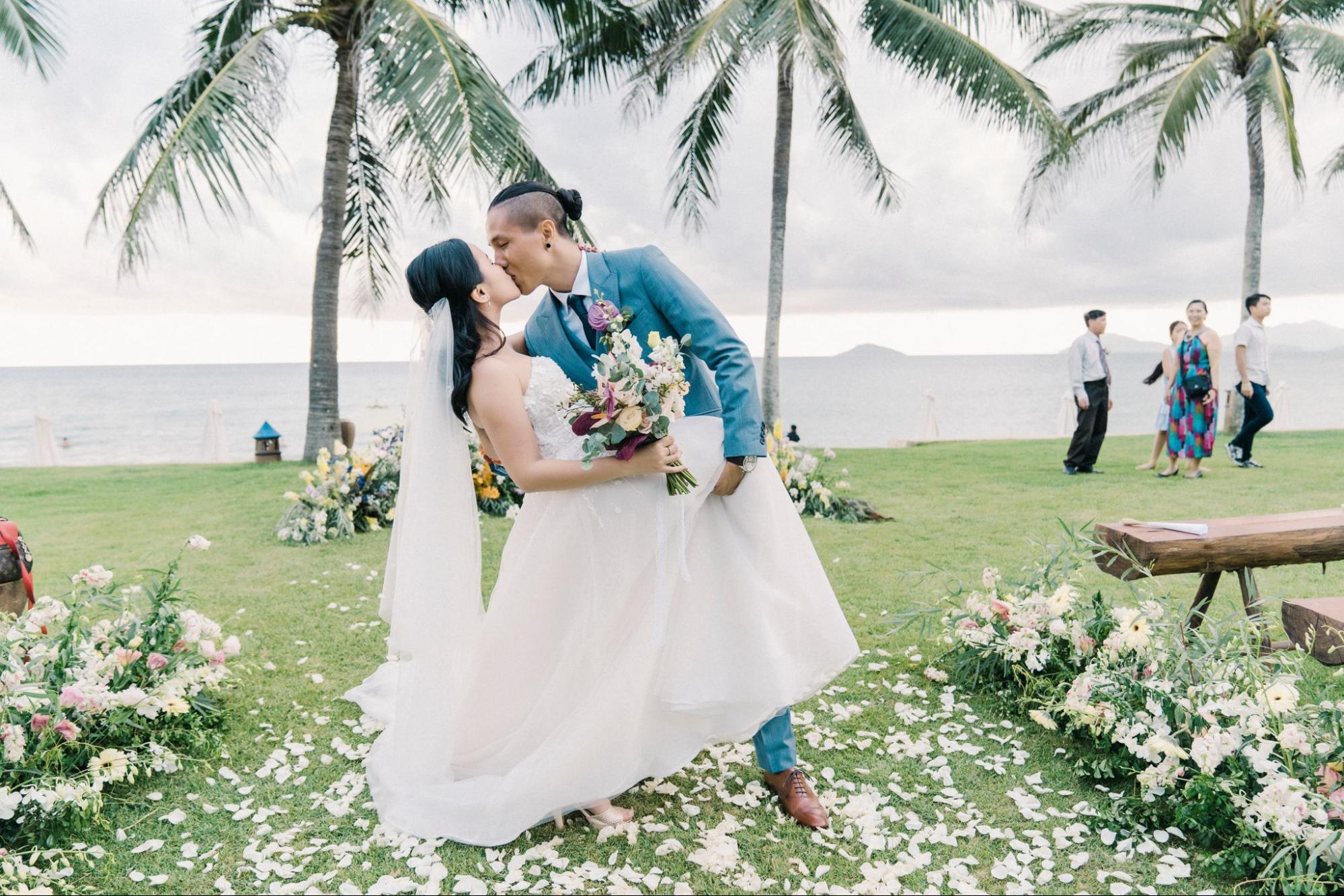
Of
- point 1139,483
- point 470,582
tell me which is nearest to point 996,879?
point 470,582

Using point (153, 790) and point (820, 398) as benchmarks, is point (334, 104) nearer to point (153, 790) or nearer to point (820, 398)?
point (153, 790)

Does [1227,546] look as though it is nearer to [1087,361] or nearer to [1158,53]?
[1087,361]

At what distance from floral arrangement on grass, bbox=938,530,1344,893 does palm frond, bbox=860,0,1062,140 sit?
9438mm

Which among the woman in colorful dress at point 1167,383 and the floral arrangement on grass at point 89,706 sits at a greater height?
the woman in colorful dress at point 1167,383

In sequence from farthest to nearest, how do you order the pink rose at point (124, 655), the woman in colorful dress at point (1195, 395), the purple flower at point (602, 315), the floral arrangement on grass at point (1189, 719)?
the woman in colorful dress at point (1195, 395), the pink rose at point (124, 655), the purple flower at point (602, 315), the floral arrangement on grass at point (1189, 719)

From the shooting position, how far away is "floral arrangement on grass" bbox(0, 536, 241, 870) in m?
2.95

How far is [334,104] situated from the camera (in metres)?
12.1

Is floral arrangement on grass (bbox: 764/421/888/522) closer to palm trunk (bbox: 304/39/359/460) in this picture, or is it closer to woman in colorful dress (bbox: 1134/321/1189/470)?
woman in colorful dress (bbox: 1134/321/1189/470)

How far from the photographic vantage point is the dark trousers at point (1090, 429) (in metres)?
10.8

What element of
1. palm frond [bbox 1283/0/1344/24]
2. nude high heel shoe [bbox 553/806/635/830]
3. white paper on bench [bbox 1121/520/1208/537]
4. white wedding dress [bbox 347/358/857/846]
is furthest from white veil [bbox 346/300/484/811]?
palm frond [bbox 1283/0/1344/24]

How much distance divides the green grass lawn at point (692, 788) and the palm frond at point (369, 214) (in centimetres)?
808

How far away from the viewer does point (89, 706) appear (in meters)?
3.25

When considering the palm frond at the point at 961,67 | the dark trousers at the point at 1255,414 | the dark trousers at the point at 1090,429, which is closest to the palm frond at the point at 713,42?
the palm frond at the point at 961,67

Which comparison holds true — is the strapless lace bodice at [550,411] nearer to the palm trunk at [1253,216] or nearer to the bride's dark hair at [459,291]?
the bride's dark hair at [459,291]
